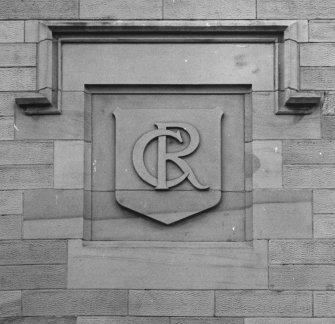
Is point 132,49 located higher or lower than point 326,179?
higher

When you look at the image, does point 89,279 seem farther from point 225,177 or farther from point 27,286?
point 225,177

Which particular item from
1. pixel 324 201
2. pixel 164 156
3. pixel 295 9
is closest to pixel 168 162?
pixel 164 156

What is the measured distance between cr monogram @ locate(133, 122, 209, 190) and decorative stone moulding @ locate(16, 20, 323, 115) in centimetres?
64

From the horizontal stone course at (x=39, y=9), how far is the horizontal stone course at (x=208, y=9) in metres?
0.89

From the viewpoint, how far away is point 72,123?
8.25 m

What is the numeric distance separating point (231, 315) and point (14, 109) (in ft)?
8.86

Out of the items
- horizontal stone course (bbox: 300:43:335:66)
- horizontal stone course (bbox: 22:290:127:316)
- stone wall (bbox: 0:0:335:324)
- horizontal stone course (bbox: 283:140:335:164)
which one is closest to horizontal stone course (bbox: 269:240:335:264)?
stone wall (bbox: 0:0:335:324)

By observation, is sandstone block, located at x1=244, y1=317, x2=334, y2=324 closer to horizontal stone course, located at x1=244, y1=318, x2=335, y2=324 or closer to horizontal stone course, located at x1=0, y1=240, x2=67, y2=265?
horizontal stone course, located at x1=244, y1=318, x2=335, y2=324

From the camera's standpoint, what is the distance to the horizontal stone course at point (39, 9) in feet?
27.3

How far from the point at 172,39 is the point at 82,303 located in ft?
8.28

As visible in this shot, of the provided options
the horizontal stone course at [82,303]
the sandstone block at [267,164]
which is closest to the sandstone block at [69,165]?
the horizontal stone course at [82,303]

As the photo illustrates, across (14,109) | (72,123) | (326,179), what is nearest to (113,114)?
(72,123)

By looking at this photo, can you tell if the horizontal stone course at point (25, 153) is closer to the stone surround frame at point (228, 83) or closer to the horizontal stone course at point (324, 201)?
the stone surround frame at point (228, 83)

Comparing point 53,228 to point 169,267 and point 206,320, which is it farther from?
point 206,320
